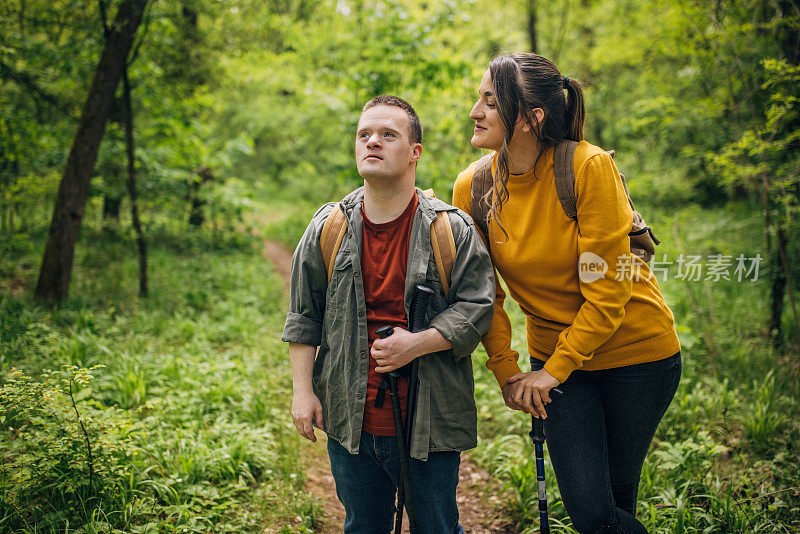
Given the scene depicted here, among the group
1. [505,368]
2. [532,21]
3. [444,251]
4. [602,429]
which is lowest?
[602,429]

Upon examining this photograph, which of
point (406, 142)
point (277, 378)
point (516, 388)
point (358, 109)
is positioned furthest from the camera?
point (358, 109)

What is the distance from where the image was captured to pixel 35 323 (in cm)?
507

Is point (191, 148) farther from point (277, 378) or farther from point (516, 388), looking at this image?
point (516, 388)

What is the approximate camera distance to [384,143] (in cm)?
203

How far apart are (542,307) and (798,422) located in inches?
136

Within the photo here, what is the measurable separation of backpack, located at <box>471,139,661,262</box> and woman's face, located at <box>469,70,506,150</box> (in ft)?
0.59

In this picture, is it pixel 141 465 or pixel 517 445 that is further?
pixel 517 445

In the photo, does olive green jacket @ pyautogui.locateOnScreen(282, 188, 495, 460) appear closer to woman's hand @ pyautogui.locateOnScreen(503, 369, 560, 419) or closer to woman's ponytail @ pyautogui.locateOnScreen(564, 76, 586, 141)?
woman's hand @ pyautogui.locateOnScreen(503, 369, 560, 419)

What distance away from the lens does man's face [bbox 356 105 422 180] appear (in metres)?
2.01

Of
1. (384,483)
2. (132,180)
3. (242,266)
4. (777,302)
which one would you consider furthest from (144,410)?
(777,302)

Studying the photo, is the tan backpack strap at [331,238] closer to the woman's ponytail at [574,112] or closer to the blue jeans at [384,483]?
the blue jeans at [384,483]

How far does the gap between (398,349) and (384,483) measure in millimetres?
738

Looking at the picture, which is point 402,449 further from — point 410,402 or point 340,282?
point 340,282

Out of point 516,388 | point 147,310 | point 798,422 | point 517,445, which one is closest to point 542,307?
point 516,388
